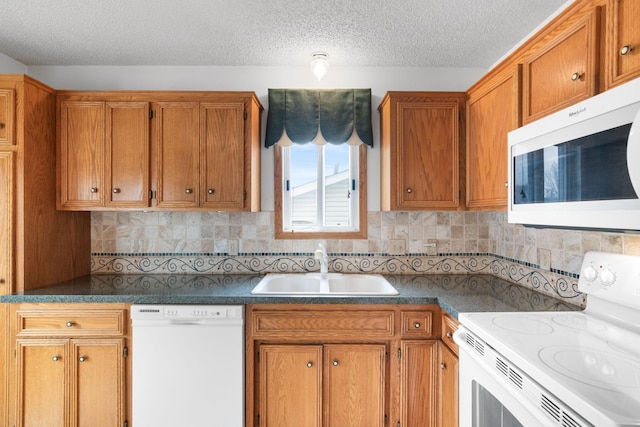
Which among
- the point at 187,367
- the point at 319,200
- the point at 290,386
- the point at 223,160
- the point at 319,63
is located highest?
the point at 319,63

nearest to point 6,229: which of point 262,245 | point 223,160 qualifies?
point 223,160

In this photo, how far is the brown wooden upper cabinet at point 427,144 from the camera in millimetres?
2180

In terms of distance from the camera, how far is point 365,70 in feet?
8.16

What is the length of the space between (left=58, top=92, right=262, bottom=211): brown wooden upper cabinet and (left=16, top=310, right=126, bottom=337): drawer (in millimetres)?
674

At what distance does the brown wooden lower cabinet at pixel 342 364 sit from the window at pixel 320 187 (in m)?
0.82

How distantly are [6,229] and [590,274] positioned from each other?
9.75 ft

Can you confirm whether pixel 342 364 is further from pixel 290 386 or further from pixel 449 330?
pixel 449 330

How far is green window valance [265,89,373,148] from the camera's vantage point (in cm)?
242

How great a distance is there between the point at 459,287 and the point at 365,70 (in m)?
1.65

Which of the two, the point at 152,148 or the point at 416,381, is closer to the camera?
the point at 416,381

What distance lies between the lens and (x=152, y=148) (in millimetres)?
2174

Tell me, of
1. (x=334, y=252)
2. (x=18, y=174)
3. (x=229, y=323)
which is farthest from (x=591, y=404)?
(x=18, y=174)

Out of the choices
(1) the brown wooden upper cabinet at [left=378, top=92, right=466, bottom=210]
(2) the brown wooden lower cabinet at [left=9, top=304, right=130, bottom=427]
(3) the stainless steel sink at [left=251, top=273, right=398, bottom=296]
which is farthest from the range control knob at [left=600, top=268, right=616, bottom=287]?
(2) the brown wooden lower cabinet at [left=9, top=304, right=130, bottom=427]

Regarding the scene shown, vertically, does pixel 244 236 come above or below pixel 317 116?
below
